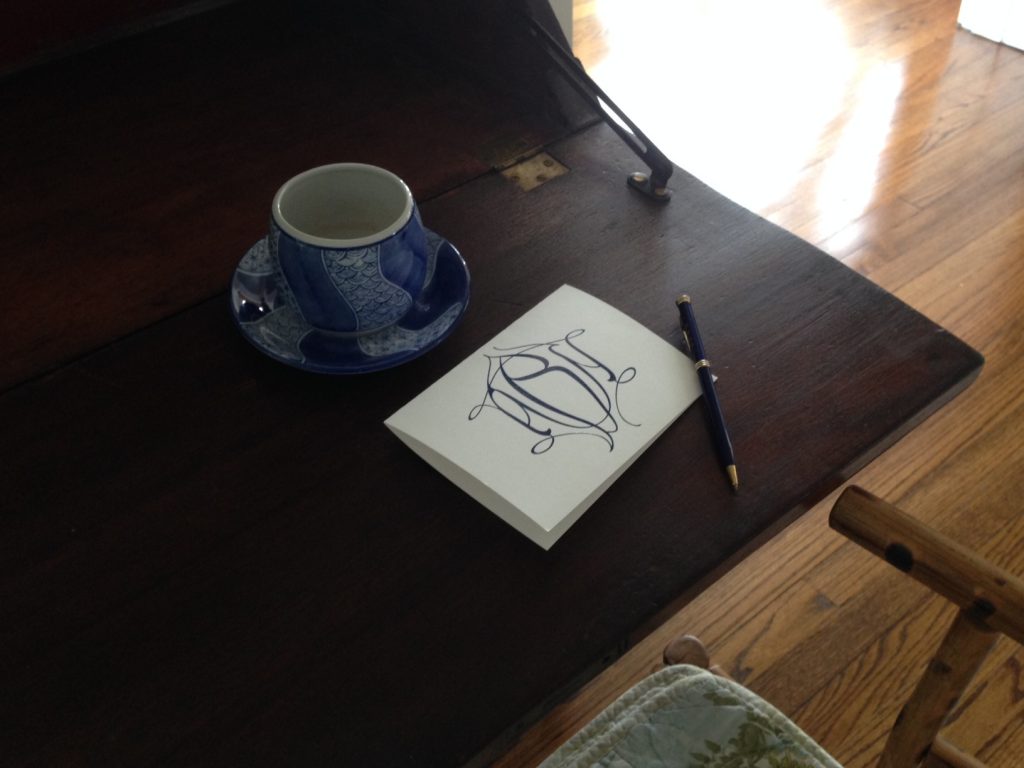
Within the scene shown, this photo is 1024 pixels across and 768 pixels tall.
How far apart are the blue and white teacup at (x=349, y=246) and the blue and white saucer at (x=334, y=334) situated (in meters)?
0.01

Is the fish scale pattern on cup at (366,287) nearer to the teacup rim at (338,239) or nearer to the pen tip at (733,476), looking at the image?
the teacup rim at (338,239)

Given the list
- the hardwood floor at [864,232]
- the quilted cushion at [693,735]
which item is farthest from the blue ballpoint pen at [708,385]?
the hardwood floor at [864,232]

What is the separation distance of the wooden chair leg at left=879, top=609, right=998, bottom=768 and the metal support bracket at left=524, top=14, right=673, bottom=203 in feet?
1.27

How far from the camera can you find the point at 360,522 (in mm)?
604

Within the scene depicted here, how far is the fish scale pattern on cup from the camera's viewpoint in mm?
635

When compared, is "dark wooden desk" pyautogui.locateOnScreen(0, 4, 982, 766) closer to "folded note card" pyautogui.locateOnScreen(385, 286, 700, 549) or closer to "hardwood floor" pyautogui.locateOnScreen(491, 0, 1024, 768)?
"folded note card" pyautogui.locateOnScreen(385, 286, 700, 549)

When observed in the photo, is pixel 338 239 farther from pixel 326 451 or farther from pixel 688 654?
pixel 688 654

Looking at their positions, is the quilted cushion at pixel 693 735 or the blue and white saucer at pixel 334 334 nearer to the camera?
the quilted cushion at pixel 693 735

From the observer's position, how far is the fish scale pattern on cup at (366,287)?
63 cm

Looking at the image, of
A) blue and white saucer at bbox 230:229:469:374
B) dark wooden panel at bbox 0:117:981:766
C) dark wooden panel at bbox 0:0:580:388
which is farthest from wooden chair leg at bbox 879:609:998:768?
dark wooden panel at bbox 0:0:580:388

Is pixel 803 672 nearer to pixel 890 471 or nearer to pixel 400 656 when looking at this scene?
pixel 890 471

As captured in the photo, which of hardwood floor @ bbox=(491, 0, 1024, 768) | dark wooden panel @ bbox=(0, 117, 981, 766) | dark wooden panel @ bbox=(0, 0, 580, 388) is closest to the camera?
dark wooden panel @ bbox=(0, 117, 981, 766)

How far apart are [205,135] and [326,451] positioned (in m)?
0.41

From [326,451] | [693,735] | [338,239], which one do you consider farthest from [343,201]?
[693,735]
